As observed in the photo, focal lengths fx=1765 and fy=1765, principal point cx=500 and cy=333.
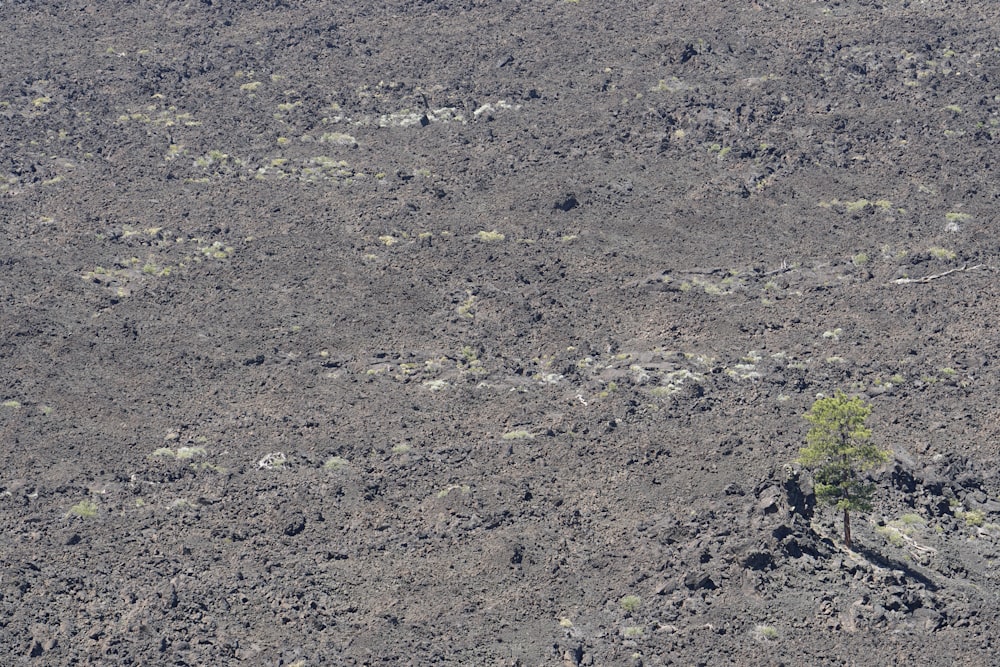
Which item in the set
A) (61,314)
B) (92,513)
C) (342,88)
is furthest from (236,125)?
(92,513)

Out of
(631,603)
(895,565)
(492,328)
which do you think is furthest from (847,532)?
(492,328)

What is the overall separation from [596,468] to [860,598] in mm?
11071

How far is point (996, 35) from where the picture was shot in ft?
272

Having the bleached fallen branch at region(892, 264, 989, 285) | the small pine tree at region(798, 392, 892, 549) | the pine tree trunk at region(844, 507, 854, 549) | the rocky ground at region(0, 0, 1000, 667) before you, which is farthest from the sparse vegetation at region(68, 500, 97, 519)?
the bleached fallen branch at region(892, 264, 989, 285)

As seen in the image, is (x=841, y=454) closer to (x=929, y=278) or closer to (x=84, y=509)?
(x=929, y=278)

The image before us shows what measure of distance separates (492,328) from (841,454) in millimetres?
18698

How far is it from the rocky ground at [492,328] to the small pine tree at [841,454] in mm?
1443

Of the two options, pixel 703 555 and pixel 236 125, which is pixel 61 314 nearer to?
pixel 236 125

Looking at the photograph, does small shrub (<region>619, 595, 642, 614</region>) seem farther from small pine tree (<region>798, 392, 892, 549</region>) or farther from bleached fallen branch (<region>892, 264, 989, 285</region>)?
bleached fallen branch (<region>892, 264, 989, 285</region>)

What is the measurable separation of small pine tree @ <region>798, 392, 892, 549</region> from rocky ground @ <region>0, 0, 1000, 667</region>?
144 cm

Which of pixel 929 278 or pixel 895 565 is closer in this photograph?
pixel 895 565

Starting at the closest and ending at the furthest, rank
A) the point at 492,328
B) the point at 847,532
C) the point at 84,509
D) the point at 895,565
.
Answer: the point at 895,565, the point at 847,532, the point at 84,509, the point at 492,328

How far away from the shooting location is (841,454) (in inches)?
1944

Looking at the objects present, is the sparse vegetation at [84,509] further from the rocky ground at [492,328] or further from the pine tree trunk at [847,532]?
the pine tree trunk at [847,532]
